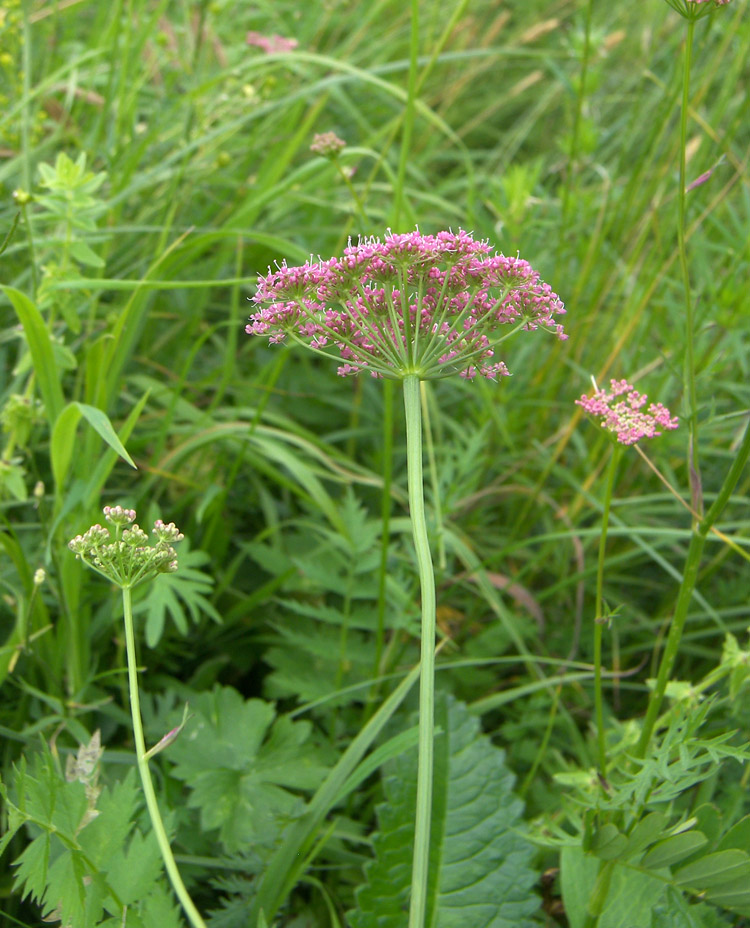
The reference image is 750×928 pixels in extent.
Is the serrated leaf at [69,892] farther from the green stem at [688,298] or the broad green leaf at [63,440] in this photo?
the green stem at [688,298]

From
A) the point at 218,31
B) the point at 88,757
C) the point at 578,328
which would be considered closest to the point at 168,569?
the point at 88,757

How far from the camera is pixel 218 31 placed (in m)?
3.21

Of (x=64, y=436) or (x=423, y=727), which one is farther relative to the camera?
(x=64, y=436)

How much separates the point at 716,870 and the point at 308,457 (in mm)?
1669

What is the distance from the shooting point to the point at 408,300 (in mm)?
1192

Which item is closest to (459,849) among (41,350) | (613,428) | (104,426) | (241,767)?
(241,767)

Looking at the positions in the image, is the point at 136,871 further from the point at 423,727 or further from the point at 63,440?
the point at 63,440

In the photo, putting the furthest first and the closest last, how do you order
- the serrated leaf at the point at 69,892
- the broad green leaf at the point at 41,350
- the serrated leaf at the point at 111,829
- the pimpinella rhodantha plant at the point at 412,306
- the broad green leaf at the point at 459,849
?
the broad green leaf at the point at 41,350 < the broad green leaf at the point at 459,849 < the serrated leaf at the point at 111,829 < the serrated leaf at the point at 69,892 < the pimpinella rhodantha plant at the point at 412,306

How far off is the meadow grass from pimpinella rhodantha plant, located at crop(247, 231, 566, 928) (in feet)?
1.27

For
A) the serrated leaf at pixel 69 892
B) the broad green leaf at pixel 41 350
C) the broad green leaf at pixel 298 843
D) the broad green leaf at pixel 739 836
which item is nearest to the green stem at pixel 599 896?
the broad green leaf at pixel 739 836

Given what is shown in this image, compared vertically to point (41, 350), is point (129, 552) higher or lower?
lower

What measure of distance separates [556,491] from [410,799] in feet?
4.19

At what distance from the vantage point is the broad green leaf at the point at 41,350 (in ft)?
5.31

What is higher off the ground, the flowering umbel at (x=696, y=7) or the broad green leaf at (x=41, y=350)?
the flowering umbel at (x=696, y=7)
